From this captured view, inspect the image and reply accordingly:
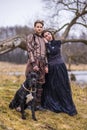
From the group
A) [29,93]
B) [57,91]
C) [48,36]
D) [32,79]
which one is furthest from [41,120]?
[48,36]

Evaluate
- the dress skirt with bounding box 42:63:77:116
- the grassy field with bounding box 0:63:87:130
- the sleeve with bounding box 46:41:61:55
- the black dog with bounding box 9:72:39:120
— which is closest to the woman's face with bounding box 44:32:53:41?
the sleeve with bounding box 46:41:61:55

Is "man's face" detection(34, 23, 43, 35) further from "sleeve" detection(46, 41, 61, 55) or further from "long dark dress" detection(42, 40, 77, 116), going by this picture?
"long dark dress" detection(42, 40, 77, 116)

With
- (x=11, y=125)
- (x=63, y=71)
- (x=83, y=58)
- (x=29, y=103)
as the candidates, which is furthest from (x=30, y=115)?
(x=83, y=58)

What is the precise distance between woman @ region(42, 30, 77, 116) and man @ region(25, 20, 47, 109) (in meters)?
0.50

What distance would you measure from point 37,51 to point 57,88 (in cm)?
115

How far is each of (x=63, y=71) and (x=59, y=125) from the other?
1.38 metres

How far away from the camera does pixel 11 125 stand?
6504mm

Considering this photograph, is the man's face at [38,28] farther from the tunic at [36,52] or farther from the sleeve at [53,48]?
the sleeve at [53,48]

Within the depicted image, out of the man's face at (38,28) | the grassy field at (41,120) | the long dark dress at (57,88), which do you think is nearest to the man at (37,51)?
the man's face at (38,28)

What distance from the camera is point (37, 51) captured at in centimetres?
738

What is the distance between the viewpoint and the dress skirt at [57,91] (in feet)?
26.4

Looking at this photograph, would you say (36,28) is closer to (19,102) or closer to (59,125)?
(19,102)

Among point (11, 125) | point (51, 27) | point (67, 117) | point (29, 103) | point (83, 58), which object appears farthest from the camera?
point (83, 58)

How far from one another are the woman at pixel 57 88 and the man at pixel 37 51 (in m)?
0.50
